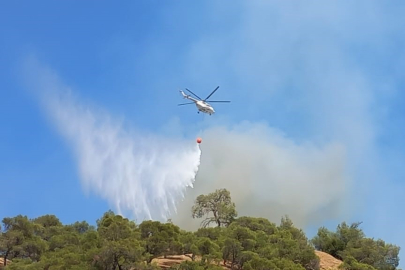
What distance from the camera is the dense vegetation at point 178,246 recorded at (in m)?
65.1

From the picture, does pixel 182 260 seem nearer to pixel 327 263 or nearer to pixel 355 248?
pixel 327 263

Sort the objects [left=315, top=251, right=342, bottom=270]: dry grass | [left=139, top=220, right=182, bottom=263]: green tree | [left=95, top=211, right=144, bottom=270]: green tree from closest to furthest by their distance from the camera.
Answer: [left=95, top=211, right=144, bottom=270]: green tree < [left=139, top=220, right=182, bottom=263]: green tree < [left=315, top=251, right=342, bottom=270]: dry grass

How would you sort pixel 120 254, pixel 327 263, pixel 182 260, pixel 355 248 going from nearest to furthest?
pixel 120 254, pixel 182 260, pixel 327 263, pixel 355 248

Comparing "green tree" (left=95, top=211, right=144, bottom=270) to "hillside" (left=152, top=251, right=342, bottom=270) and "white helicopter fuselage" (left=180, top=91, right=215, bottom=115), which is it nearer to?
"hillside" (left=152, top=251, right=342, bottom=270)

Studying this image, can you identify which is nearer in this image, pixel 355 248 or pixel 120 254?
pixel 120 254

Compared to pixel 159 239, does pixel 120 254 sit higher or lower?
lower

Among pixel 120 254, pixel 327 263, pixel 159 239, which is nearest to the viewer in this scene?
pixel 120 254

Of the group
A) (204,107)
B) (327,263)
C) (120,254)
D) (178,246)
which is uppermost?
(204,107)

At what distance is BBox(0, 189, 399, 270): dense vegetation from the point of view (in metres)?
65.1

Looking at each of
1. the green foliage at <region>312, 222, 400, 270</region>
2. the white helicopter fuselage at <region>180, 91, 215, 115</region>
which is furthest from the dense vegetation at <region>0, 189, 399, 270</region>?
the white helicopter fuselage at <region>180, 91, 215, 115</region>

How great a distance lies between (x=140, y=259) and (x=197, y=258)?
1763cm

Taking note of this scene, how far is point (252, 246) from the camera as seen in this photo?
79.6 metres

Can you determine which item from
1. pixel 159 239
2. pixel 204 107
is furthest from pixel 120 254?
pixel 204 107

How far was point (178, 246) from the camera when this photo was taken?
72.8 m
